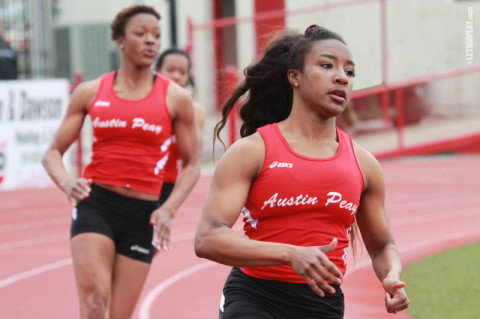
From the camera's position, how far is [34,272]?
9.67 m

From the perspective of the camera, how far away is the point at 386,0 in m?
19.6

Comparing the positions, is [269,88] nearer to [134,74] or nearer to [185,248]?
[134,74]

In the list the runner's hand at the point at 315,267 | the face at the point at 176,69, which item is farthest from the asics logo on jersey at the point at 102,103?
the runner's hand at the point at 315,267

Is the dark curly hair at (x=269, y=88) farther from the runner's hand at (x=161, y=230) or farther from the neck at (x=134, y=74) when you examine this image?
the neck at (x=134, y=74)

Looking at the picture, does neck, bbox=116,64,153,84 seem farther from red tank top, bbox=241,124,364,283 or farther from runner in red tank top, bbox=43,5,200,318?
red tank top, bbox=241,124,364,283

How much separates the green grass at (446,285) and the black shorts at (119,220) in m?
2.70

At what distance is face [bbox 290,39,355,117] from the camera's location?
12.3ft

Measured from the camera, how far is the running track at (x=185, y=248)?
8.00 meters

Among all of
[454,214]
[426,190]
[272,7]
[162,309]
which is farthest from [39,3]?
[162,309]

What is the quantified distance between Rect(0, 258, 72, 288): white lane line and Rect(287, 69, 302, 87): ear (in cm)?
578

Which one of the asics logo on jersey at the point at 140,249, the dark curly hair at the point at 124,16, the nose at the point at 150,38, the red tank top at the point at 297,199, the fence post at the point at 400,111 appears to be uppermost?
the dark curly hair at the point at 124,16

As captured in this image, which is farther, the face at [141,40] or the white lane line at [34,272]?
the white lane line at [34,272]

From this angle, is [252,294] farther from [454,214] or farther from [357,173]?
[454,214]

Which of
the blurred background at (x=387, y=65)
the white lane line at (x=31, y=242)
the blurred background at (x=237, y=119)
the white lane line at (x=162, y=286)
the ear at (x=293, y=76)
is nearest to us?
the ear at (x=293, y=76)
